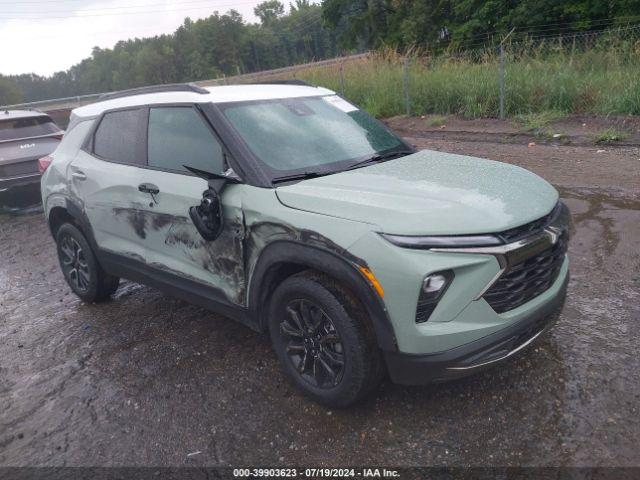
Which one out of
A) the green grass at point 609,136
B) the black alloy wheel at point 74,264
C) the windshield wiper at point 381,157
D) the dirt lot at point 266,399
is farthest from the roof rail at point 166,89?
the green grass at point 609,136

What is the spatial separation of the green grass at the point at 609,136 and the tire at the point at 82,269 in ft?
26.3

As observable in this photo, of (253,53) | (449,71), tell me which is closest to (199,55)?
(253,53)

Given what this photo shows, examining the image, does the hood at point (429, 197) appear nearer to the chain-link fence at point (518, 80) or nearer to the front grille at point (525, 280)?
the front grille at point (525, 280)

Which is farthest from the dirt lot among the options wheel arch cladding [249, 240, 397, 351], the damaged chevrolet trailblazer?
wheel arch cladding [249, 240, 397, 351]

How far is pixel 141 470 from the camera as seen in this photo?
272cm

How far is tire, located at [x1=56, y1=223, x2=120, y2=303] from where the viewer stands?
460 centimetres

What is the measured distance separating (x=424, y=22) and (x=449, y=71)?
1841 cm

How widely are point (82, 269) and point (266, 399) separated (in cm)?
253

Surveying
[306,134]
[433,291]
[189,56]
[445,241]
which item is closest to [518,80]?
[306,134]

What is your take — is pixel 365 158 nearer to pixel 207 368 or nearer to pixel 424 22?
pixel 207 368

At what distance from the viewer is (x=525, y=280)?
104 inches

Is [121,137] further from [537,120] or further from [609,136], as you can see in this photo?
[537,120]

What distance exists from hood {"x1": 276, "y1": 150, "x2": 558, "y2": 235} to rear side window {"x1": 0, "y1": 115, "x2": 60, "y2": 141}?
7687mm

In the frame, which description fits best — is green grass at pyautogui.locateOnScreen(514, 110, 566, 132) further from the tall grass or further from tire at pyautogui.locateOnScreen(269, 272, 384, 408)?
tire at pyautogui.locateOnScreen(269, 272, 384, 408)
